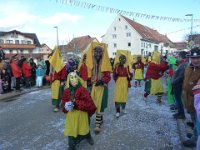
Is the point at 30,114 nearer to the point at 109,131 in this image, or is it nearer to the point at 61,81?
the point at 61,81

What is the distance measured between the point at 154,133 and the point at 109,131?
1069 millimetres

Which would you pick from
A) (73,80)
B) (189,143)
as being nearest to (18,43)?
(73,80)

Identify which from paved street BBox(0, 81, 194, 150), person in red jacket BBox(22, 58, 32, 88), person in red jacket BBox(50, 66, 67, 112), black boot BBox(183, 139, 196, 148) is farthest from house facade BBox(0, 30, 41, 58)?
black boot BBox(183, 139, 196, 148)

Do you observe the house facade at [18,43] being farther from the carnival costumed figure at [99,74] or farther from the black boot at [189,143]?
the black boot at [189,143]

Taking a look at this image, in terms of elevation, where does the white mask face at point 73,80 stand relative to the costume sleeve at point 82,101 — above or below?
above

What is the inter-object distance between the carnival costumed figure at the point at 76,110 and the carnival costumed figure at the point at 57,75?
3.08 meters

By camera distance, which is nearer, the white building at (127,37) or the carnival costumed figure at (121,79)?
the carnival costumed figure at (121,79)

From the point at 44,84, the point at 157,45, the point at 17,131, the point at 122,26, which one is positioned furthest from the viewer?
the point at 157,45

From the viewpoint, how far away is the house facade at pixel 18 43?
51562 mm

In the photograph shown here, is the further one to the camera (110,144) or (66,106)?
(110,144)

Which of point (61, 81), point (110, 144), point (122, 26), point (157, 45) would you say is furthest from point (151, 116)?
point (157, 45)

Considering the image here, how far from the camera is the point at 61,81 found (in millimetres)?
8102

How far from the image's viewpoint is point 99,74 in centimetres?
619

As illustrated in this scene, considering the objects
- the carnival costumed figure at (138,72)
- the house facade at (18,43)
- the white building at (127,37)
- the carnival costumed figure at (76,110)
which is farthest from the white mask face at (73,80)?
the white building at (127,37)
